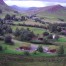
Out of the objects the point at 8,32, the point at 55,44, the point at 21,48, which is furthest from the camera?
the point at 8,32

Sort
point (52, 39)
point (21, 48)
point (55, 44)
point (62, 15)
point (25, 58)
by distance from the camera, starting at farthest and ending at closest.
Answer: point (62, 15)
point (52, 39)
point (55, 44)
point (21, 48)
point (25, 58)

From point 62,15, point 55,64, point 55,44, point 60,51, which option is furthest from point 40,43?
point 62,15

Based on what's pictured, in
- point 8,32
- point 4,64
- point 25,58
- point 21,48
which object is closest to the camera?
point 4,64

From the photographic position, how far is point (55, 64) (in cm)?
4209

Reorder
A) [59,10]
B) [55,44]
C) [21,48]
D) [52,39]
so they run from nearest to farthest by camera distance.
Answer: [21,48] < [55,44] < [52,39] < [59,10]

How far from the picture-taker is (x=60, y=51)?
1863 inches

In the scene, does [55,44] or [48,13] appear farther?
[48,13]

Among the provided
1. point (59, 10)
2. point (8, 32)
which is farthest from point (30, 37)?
point (59, 10)

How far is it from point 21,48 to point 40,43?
6.75 m

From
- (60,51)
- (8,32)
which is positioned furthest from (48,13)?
(60,51)

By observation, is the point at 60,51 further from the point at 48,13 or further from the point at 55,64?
the point at 48,13

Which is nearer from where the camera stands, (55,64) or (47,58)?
(55,64)

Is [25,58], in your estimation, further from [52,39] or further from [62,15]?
[62,15]

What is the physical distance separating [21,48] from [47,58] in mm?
7840
